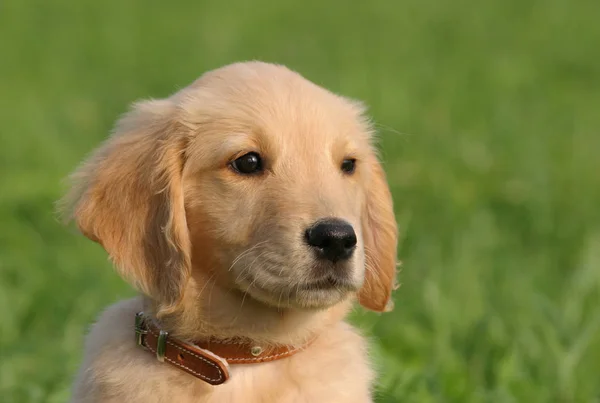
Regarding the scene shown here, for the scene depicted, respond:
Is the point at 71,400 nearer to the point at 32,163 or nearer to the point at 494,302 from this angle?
the point at 494,302

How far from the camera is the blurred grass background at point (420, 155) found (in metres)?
5.88

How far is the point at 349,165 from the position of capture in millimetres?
4426

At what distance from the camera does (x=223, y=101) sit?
4211mm

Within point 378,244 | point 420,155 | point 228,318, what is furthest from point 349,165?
point 420,155

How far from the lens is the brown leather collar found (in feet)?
13.2

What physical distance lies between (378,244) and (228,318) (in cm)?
89

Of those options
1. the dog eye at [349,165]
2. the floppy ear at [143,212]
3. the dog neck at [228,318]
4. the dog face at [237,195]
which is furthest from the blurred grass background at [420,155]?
the floppy ear at [143,212]

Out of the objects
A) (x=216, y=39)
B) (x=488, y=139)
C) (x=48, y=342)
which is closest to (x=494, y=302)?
(x=48, y=342)

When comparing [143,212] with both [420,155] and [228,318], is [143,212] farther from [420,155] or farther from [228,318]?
[420,155]

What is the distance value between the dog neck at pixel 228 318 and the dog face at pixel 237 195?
61 mm

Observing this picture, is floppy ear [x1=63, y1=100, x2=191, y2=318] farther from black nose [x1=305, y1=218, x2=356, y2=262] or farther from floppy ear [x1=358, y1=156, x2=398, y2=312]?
floppy ear [x1=358, y1=156, x2=398, y2=312]

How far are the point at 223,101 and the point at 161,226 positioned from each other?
1.74ft

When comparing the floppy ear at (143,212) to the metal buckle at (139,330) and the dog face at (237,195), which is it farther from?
the metal buckle at (139,330)

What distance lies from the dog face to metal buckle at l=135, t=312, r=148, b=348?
167 millimetres
